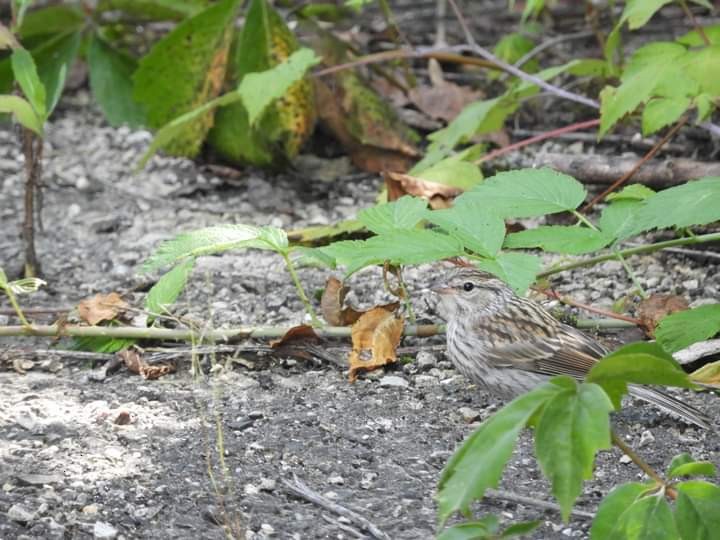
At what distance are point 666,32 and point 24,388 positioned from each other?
5535mm

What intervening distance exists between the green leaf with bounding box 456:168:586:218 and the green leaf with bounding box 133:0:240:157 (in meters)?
2.85

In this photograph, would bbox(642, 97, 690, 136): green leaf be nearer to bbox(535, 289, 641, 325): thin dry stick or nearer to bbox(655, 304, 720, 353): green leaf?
bbox(535, 289, 641, 325): thin dry stick

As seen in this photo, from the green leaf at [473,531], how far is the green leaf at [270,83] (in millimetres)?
3123

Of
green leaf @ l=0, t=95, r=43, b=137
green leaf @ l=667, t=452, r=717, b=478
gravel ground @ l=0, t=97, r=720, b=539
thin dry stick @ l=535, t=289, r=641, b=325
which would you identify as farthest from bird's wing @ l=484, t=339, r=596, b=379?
green leaf @ l=0, t=95, r=43, b=137

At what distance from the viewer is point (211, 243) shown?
14.0 ft

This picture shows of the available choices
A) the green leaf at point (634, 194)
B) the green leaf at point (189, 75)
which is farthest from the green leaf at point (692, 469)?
the green leaf at point (189, 75)

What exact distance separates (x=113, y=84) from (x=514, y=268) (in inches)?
163

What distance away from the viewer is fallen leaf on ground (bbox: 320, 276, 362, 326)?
489 cm

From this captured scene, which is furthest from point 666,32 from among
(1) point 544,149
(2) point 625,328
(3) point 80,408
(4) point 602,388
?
(4) point 602,388

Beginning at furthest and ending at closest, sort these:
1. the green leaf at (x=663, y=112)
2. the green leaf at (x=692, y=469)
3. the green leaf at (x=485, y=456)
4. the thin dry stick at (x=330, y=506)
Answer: the green leaf at (x=663, y=112)
the thin dry stick at (x=330, y=506)
the green leaf at (x=692, y=469)
the green leaf at (x=485, y=456)

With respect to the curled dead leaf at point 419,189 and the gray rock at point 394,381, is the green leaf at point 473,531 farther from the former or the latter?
the curled dead leaf at point 419,189

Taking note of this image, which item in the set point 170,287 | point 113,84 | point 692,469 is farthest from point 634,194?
point 113,84

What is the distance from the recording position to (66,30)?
7.18 metres

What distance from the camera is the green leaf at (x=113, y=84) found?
712 cm
